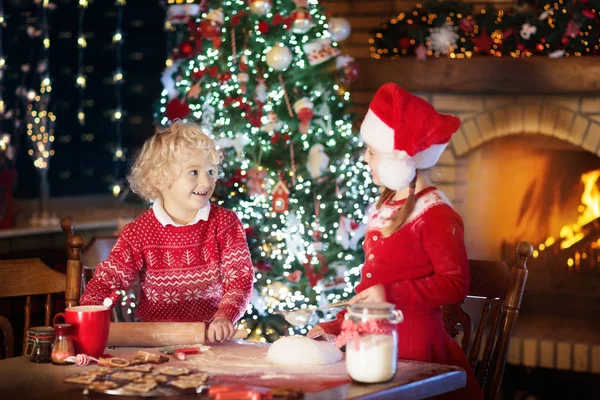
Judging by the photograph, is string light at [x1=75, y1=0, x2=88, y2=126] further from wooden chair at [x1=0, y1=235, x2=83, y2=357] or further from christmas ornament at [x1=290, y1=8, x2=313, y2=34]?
wooden chair at [x1=0, y1=235, x2=83, y2=357]

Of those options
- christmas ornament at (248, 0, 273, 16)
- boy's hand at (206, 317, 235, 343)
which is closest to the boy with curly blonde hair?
boy's hand at (206, 317, 235, 343)

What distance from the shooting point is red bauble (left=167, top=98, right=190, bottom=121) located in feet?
14.5

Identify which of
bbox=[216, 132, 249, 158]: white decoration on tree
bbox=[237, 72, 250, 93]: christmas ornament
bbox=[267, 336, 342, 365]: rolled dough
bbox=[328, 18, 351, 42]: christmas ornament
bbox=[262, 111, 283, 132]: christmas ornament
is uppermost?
bbox=[328, 18, 351, 42]: christmas ornament

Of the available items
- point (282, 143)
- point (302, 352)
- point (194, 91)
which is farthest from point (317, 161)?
point (302, 352)

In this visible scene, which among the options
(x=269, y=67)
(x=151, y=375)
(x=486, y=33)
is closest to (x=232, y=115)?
(x=269, y=67)

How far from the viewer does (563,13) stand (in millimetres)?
4371

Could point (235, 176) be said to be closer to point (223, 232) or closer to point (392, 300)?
point (223, 232)

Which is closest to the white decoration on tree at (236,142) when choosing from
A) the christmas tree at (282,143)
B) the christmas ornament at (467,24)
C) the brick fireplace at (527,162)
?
the christmas tree at (282,143)

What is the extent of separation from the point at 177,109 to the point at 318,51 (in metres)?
0.69

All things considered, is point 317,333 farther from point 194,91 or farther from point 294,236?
point 194,91

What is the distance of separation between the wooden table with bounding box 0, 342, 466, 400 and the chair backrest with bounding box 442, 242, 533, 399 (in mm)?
421

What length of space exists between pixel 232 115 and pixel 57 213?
1.86 meters

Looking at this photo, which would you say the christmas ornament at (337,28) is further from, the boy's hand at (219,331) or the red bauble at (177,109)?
the boy's hand at (219,331)

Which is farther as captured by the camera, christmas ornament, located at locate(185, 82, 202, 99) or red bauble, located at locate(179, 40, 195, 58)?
red bauble, located at locate(179, 40, 195, 58)
